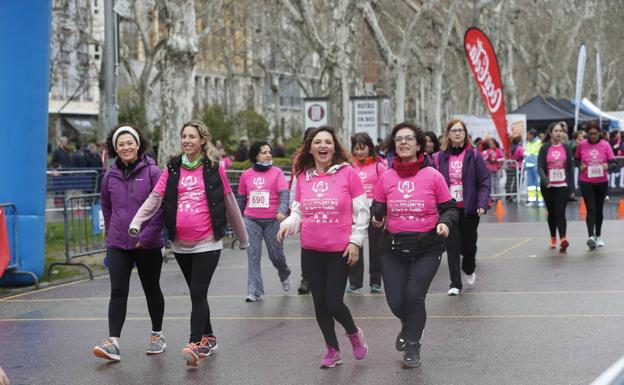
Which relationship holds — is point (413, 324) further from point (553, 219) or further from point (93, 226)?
point (93, 226)

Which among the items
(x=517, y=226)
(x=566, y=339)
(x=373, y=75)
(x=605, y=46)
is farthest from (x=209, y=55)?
(x=566, y=339)

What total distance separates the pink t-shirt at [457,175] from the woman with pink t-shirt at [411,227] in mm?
3401

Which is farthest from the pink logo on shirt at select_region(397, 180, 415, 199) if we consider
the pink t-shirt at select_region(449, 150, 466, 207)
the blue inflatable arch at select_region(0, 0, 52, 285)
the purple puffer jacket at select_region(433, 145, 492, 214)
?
the blue inflatable arch at select_region(0, 0, 52, 285)

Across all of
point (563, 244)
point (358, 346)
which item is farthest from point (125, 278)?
point (563, 244)

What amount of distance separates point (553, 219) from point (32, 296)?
7.13 m

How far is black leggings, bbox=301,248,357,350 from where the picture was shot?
313 inches

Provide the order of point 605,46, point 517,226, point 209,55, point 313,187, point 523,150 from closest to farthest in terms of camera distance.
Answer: point 313,187, point 517,226, point 523,150, point 605,46, point 209,55

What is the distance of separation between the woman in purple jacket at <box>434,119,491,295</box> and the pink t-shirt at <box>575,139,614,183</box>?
13.1 ft

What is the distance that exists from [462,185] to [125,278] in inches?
172

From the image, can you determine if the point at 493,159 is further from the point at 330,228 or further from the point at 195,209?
the point at 330,228

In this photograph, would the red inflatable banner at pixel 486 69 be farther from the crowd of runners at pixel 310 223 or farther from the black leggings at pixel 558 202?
the crowd of runners at pixel 310 223

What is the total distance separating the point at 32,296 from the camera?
42.7 feet

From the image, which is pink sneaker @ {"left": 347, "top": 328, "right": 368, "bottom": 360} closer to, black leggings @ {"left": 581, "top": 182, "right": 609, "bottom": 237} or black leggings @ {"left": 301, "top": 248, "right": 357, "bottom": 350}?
black leggings @ {"left": 301, "top": 248, "right": 357, "bottom": 350}

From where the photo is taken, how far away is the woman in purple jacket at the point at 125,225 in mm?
8617
